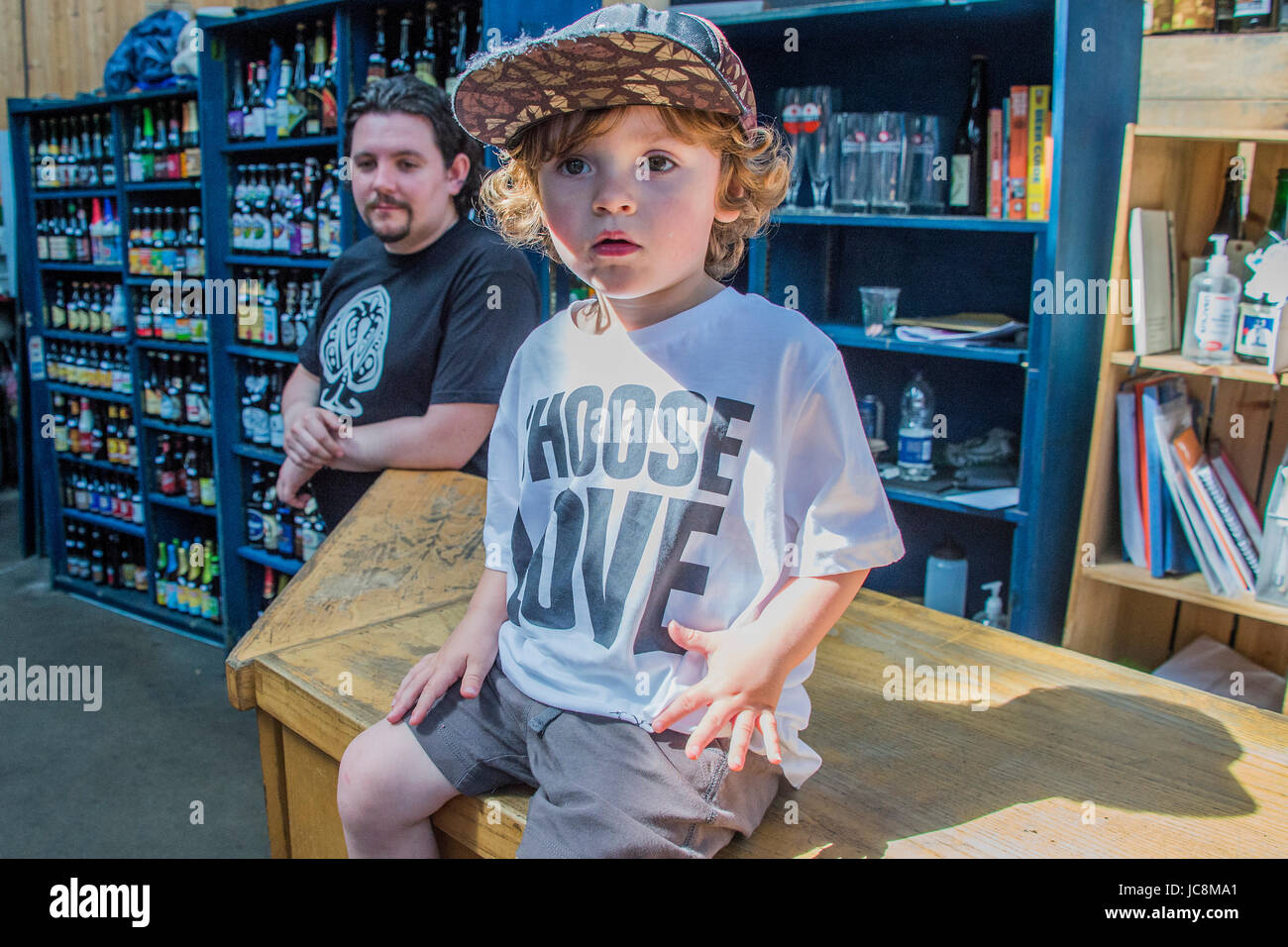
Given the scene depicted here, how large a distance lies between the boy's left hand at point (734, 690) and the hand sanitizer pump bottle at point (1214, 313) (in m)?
1.74

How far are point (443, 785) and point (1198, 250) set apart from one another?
7.51 ft

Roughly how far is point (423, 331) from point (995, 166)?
4.55ft

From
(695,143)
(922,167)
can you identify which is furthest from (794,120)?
(695,143)

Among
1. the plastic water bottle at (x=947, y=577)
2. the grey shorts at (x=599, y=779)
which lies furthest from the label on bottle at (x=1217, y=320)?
the grey shorts at (x=599, y=779)

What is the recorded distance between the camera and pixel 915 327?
2641mm

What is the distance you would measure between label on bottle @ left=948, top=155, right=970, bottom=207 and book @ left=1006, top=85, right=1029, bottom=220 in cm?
17

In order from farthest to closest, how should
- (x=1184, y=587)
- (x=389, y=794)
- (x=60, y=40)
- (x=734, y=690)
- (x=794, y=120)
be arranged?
(x=60, y=40), (x=794, y=120), (x=1184, y=587), (x=389, y=794), (x=734, y=690)

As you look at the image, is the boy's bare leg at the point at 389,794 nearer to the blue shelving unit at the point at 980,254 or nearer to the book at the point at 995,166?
the blue shelving unit at the point at 980,254

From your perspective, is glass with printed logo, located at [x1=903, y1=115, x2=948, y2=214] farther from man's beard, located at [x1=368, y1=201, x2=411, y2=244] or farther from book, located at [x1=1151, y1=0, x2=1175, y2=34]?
man's beard, located at [x1=368, y1=201, x2=411, y2=244]

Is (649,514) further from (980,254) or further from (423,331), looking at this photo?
(980,254)

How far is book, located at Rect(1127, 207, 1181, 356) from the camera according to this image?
2281mm

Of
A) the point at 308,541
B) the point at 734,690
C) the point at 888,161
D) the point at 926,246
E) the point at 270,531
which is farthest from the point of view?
the point at 270,531

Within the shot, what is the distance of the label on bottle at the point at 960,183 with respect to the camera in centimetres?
261

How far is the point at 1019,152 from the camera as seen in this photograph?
7.94 ft
